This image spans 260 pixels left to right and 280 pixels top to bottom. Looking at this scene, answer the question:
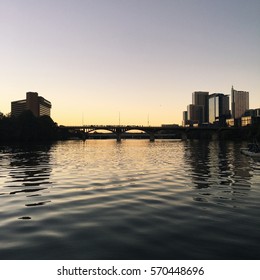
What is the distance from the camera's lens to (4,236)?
32.8ft

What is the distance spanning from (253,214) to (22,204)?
11124mm

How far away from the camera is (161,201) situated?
51.8 feet

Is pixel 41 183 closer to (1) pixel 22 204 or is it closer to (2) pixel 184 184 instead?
(1) pixel 22 204

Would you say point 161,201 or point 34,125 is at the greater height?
point 34,125

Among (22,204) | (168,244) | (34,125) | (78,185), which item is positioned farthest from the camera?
(34,125)

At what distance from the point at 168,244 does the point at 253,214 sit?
220 inches

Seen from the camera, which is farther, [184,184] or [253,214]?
[184,184]

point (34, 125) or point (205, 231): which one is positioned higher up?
point (34, 125)

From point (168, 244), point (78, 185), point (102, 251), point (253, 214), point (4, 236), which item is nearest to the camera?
point (102, 251)

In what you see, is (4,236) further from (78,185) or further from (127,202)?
(78,185)
